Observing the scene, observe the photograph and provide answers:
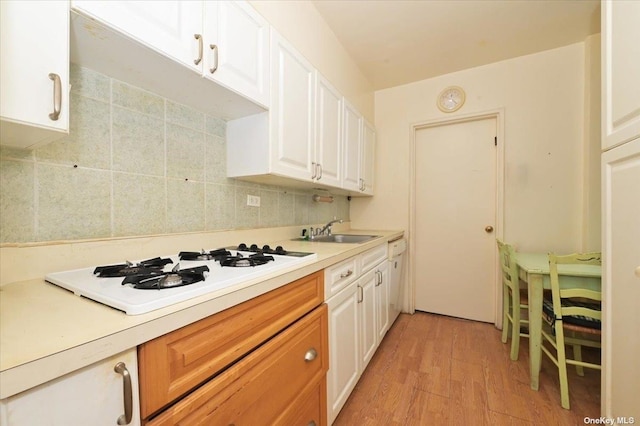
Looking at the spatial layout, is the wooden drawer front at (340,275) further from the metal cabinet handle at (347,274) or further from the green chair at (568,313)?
the green chair at (568,313)

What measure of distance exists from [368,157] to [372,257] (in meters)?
1.20

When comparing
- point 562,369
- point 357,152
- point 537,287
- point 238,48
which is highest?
point 238,48

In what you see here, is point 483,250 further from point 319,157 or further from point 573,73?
point 319,157

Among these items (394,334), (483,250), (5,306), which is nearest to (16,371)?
(5,306)

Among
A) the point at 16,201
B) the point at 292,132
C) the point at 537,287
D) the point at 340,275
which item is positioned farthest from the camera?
the point at 537,287

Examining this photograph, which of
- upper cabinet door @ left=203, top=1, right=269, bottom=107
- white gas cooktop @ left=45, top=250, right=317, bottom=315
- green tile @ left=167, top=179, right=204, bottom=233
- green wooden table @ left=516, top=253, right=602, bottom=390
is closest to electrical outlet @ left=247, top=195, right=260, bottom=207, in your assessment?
green tile @ left=167, top=179, right=204, bottom=233

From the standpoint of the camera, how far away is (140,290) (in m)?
0.63

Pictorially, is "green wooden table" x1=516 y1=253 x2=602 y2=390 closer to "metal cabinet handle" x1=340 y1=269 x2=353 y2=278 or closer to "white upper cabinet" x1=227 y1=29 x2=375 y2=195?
"metal cabinet handle" x1=340 y1=269 x2=353 y2=278

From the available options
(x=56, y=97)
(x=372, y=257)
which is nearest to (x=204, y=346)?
(x=56, y=97)

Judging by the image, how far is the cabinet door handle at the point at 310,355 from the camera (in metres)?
1.02

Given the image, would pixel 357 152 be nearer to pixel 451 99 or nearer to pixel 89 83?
pixel 451 99

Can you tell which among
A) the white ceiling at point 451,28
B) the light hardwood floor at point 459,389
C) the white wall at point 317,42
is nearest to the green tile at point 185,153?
the white wall at point 317,42

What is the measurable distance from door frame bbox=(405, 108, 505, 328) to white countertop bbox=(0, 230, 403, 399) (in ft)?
7.90

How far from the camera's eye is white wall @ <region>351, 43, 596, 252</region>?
2.23 m
